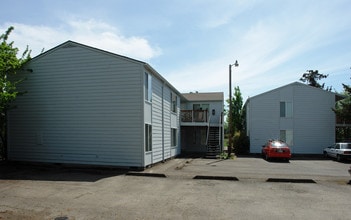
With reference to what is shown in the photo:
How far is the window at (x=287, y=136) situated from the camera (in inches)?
1032

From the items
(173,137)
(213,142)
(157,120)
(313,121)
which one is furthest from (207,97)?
(157,120)

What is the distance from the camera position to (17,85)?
54.5ft

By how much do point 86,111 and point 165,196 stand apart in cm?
823

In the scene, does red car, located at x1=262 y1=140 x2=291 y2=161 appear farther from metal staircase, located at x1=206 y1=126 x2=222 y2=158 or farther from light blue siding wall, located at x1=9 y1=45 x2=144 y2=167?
light blue siding wall, located at x1=9 y1=45 x2=144 y2=167

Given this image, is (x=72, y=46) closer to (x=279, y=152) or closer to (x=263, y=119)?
(x=279, y=152)

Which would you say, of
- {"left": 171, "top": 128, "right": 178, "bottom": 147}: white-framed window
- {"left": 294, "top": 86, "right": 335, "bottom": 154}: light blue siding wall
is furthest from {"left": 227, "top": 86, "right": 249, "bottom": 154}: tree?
{"left": 171, "top": 128, "right": 178, "bottom": 147}: white-framed window

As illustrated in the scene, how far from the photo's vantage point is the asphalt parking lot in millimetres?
7020

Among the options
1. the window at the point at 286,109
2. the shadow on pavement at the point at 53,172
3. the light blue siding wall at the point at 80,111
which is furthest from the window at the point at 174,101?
the window at the point at 286,109

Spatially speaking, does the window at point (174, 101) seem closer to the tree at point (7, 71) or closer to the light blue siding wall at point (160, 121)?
the light blue siding wall at point (160, 121)

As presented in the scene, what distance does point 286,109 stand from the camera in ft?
87.0

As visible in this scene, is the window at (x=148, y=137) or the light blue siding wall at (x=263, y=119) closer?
the window at (x=148, y=137)

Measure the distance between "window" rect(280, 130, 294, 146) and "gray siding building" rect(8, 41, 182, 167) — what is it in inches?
577

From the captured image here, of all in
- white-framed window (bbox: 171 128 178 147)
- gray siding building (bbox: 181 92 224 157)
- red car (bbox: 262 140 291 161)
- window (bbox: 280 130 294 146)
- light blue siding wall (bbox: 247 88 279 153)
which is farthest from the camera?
gray siding building (bbox: 181 92 224 157)

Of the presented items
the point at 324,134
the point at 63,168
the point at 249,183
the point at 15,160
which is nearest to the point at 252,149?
the point at 324,134
